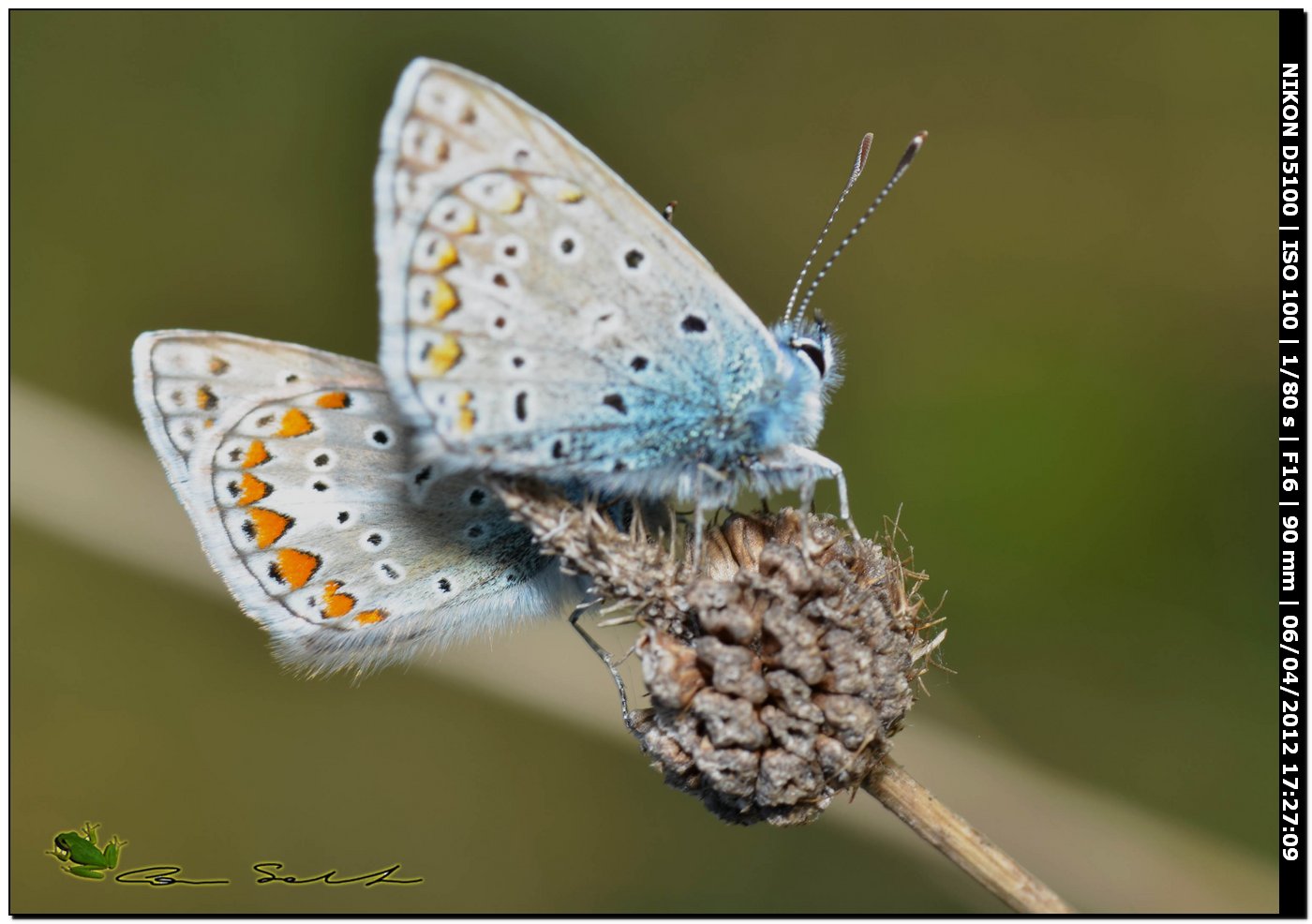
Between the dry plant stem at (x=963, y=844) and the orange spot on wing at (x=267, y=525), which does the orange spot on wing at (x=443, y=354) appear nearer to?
the orange spot on wing at (x=267, y=525)

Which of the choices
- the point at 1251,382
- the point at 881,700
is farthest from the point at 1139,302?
the point at 881,700

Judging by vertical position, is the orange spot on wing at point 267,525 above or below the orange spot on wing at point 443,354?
below

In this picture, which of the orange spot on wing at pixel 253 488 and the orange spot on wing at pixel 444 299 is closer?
the orange spot on wing at pixel 444 299

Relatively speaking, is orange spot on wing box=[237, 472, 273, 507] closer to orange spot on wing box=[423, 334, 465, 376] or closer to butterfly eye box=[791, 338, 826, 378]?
orange spot on wing box=[423, 334, 465, 376]
